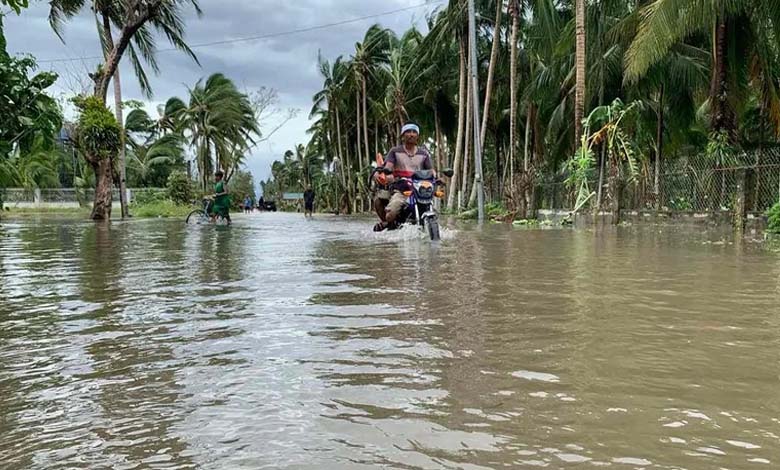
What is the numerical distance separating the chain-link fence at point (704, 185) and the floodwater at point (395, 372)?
7.37m

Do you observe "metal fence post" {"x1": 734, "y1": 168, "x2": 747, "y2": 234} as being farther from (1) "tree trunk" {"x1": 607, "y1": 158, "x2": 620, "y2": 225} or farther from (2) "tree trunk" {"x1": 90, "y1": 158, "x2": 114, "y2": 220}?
(2) "tree trunk" {"x1": 90, "y1": 158, "x2": 114, "y2": 220}

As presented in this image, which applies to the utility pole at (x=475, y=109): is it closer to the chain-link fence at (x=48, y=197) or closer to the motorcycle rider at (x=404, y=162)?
the motorcycle rider at (x=404, y=162)

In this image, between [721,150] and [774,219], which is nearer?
[774,219]

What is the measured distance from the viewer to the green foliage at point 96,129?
2173 centimetres

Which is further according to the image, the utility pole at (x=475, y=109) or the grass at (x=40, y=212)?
the grass at (x=40, y=212)

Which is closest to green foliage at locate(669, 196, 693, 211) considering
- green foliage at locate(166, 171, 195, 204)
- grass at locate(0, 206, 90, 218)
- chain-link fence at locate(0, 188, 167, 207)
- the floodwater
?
the floodwater

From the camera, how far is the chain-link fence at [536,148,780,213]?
12031 millimetres

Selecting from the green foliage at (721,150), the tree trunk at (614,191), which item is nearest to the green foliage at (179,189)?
the tree trunk at (614,191)

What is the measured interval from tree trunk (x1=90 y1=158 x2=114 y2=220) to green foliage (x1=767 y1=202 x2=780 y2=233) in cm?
1955

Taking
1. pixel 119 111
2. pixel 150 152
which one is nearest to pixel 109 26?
pixel 119 111

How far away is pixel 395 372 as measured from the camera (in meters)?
2.74

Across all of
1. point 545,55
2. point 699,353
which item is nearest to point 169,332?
point 699,353

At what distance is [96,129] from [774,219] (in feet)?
64.4

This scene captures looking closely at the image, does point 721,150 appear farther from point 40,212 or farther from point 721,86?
point 40,212
